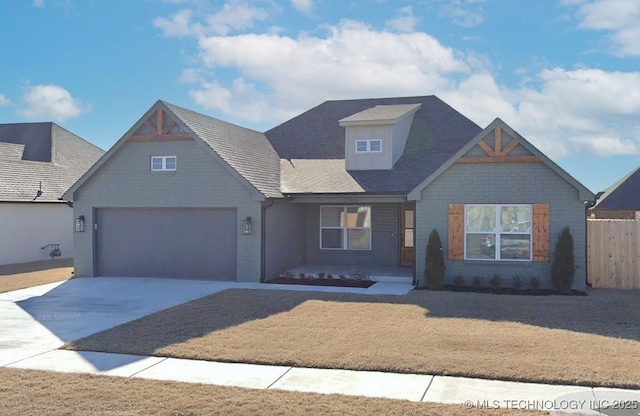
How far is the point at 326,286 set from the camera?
15.6m

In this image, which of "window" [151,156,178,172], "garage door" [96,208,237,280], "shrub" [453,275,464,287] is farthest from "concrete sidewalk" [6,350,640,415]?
"window" [151,156,178,172]

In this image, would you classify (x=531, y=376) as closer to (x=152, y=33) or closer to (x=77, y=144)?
(x=152, y=33)

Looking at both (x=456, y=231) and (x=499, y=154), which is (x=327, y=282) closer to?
(x=456, y=231)

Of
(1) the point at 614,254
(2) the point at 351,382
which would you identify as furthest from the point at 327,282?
(2) the point at 351,382

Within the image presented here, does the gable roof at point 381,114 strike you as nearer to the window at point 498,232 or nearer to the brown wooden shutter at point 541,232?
the window at point 498,232

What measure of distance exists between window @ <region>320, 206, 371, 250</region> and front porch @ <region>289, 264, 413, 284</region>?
75 centimetres

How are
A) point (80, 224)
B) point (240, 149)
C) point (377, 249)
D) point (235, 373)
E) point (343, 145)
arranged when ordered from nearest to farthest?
1. point (235, 373)
2. point (80, 224)
3. point (240, 149)
4. point (377, 249)
5. point (343, 145)

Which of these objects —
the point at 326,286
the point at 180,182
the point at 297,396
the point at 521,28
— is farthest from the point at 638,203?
the point at 297,396

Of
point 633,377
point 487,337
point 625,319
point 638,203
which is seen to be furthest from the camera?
point 638,203

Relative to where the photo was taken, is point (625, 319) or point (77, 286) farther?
point (77, 286)

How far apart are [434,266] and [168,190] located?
26.9 ft

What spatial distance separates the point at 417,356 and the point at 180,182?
1114 centimetres

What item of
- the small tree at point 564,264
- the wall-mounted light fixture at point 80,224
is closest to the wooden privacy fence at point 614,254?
the small tree at point 564,264

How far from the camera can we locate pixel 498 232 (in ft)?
49.2
